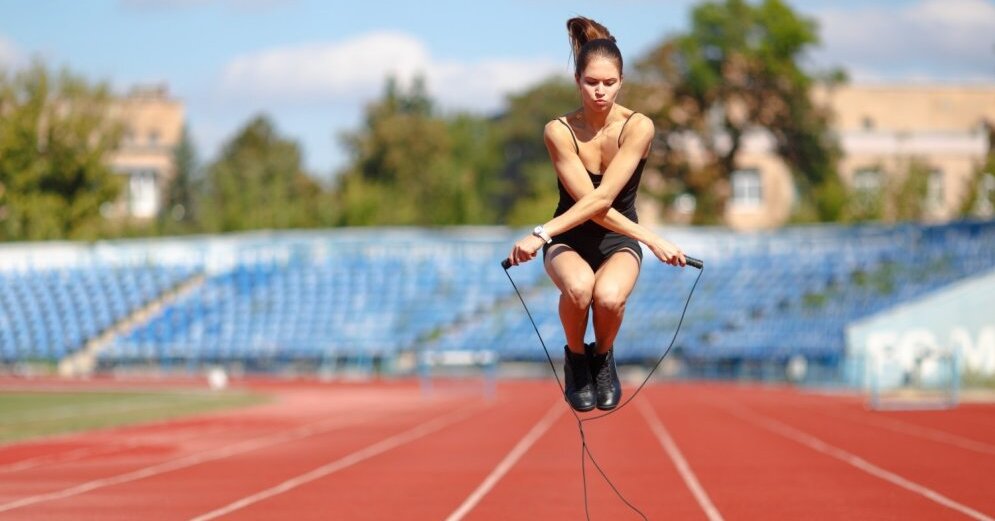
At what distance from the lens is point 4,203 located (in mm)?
55219

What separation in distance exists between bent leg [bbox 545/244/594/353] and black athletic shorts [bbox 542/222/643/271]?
0.07 metres

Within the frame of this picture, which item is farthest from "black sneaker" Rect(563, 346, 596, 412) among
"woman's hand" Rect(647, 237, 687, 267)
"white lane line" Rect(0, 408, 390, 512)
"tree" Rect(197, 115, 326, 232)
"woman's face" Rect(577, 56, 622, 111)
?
"tree" Rect(197, 115, 326, 232)

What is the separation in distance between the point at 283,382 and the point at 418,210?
2339 cm

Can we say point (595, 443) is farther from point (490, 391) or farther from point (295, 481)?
point (490, 391)

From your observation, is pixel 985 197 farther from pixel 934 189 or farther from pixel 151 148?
pixel 151 148

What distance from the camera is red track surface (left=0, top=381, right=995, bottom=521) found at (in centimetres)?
1077

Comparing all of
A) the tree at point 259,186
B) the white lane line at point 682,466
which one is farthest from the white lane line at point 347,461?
the tree at point 259,186

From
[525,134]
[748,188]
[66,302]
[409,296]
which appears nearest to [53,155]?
[66,302]

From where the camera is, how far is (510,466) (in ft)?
47.9

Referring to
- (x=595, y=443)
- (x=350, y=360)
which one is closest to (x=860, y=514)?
(x=595, y=443)

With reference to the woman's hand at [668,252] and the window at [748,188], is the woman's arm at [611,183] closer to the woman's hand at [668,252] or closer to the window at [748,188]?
the woman's hand at [668,252]

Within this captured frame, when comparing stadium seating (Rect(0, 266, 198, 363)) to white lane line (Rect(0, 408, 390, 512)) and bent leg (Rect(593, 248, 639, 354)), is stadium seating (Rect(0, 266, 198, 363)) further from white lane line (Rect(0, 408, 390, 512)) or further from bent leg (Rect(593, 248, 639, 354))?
bent leg (Rect(593, 248, 639, 354))

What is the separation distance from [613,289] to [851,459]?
8459mm

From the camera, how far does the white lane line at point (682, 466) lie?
34.7ft
